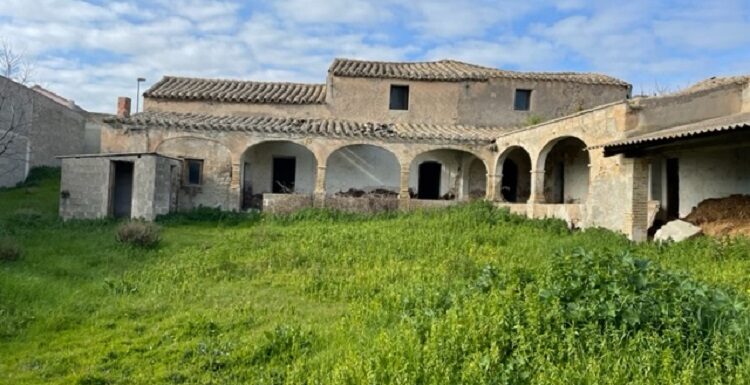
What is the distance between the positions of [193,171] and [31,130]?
26.6 feet

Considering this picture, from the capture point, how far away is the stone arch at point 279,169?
21.3 metres

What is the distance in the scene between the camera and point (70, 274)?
965 centimetres

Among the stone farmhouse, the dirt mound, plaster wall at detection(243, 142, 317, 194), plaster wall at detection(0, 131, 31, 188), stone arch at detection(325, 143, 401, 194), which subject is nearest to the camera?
the dirt mound

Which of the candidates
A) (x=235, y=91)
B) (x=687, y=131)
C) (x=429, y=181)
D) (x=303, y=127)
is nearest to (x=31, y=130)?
(x=235, y=91)

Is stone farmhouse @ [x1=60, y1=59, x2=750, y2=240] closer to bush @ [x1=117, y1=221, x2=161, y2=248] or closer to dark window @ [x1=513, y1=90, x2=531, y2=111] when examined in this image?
dark window @ [x1=513, y1=90, x2=531, y2=111]

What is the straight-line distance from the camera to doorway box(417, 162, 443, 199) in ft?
72.8

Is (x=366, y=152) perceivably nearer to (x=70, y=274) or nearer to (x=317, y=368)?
(x=70, y=274)

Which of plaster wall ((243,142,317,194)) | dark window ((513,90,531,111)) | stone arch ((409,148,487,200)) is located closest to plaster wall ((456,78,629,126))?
dark window ((513,90,531,111))

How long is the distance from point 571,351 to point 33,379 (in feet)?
16.6

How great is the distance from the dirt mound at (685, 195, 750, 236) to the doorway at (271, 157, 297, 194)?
13.6m

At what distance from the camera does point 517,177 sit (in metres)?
21.7

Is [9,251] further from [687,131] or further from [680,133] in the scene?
[687,131]

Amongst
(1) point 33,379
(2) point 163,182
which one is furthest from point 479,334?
(2) point 163,182

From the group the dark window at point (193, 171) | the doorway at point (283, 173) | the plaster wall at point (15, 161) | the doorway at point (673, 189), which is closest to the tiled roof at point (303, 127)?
the dark window at point (193, 171)
